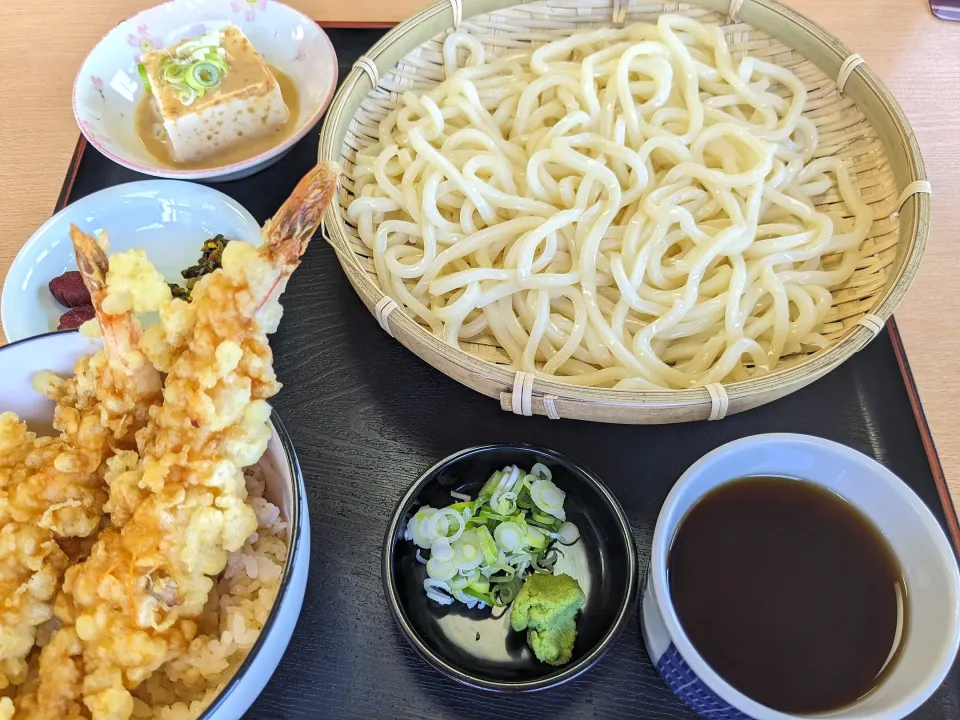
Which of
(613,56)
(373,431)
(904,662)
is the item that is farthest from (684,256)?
(904,662)

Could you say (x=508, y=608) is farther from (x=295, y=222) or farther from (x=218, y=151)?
(x=218, y=151)

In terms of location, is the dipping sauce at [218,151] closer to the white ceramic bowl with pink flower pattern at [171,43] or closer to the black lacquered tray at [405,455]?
the white ceramic bowl with pink flower pattern at [171,43]

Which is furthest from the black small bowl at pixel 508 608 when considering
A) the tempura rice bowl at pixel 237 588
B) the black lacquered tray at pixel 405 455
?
the tempura rice bowl at pixel 237 588

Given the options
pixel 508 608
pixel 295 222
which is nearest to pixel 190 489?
pixel 295 222

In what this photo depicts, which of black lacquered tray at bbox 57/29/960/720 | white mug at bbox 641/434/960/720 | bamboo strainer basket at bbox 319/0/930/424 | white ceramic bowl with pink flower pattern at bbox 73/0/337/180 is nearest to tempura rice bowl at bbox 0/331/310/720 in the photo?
black lacquered tray at bbox 57/29/960/720

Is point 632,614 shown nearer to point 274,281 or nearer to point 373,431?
point 373,431
